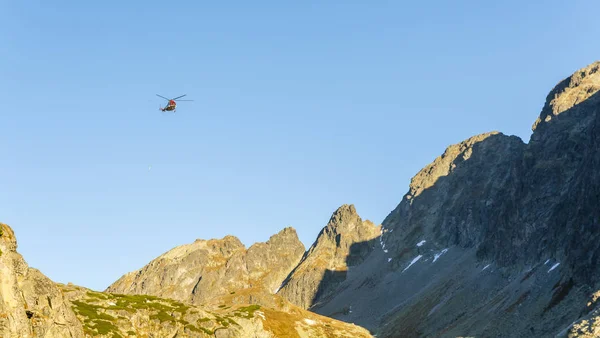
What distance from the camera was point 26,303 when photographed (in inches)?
2539

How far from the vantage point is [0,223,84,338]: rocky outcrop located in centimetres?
5922

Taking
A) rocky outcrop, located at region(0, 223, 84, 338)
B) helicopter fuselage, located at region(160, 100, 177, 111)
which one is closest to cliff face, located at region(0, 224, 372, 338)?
rocky outcrop, located at region(0, 223, 84, 338)

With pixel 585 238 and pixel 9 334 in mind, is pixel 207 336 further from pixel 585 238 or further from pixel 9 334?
pixel 585 238

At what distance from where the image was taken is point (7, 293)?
196ft

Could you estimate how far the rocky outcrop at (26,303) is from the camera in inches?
2331

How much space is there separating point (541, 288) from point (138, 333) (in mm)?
130306

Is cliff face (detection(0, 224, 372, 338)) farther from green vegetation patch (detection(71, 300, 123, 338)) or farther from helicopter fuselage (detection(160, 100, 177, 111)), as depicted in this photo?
helicopter fuselage (detection(160, 100, 177, 111))

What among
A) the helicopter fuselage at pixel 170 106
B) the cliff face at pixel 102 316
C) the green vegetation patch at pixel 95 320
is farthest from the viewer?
the helicopter fuselage at pixel 170 106

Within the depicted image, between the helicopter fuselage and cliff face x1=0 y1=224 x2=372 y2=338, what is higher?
the helicopter fuselage

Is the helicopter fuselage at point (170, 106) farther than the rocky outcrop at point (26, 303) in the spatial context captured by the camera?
Yes

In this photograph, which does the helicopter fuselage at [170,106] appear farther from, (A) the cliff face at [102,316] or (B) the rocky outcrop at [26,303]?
(B) the rocky outcrop at [26,303]

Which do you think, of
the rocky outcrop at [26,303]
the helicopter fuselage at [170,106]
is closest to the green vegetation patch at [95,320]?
the rocky outcrop at [26,303]

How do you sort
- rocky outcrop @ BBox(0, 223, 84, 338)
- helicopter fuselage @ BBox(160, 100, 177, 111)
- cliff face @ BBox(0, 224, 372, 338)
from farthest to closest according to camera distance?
helicopter fuselage @ BBox(160, 100, 177, 111) → cliff face @ BBox(0, 224, 372, 338) → rocky outcrop @ BBox(0, 223, 84, 338)

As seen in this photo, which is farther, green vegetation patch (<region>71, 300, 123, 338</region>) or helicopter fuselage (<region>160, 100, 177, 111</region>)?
helicopter fuselage (<region>160, 100, 177, 111</region>)
